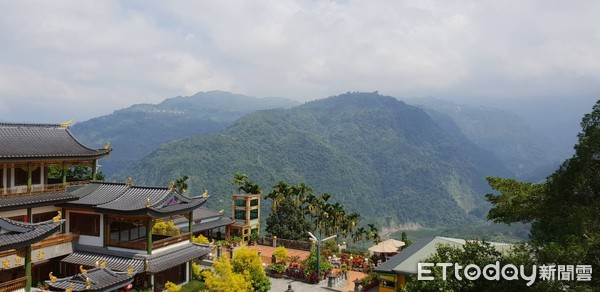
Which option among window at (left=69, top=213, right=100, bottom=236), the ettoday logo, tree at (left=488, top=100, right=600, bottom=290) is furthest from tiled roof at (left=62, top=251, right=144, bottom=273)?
tree at (left=488, top=100, right=600, bottom=290)

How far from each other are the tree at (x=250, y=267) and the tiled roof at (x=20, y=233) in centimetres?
849

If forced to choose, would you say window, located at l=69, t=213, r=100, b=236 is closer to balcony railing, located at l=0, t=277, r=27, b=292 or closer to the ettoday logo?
balcony railing, located at l=0, t=277, r=27, b=292

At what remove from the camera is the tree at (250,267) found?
23438 millimetres

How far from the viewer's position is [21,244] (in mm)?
17734

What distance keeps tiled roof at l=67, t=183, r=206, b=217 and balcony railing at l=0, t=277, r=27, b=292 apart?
5.08 metres

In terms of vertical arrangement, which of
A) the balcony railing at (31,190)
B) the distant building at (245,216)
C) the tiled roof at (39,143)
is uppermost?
the tiled roof at (39,143)

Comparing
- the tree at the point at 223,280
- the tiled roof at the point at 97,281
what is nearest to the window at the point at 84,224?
the tiled roof at the point at 97,281

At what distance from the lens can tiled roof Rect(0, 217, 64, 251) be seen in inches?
685

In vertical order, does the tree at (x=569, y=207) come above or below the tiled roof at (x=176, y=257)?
above

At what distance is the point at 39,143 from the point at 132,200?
611 centimetres

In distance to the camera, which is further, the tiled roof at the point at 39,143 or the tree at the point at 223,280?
the tiled roof at the point at 39,143

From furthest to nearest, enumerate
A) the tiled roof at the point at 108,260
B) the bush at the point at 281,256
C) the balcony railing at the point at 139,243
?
the bush at the point at 281,256 < the balcony railing at the point at 139,243 < the tiled roof at the point at 108,260

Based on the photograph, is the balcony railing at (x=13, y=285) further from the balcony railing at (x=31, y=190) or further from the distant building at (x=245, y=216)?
the distant building at (x=245, y=216)

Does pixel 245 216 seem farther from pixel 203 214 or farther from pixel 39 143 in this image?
pixel 39 143
